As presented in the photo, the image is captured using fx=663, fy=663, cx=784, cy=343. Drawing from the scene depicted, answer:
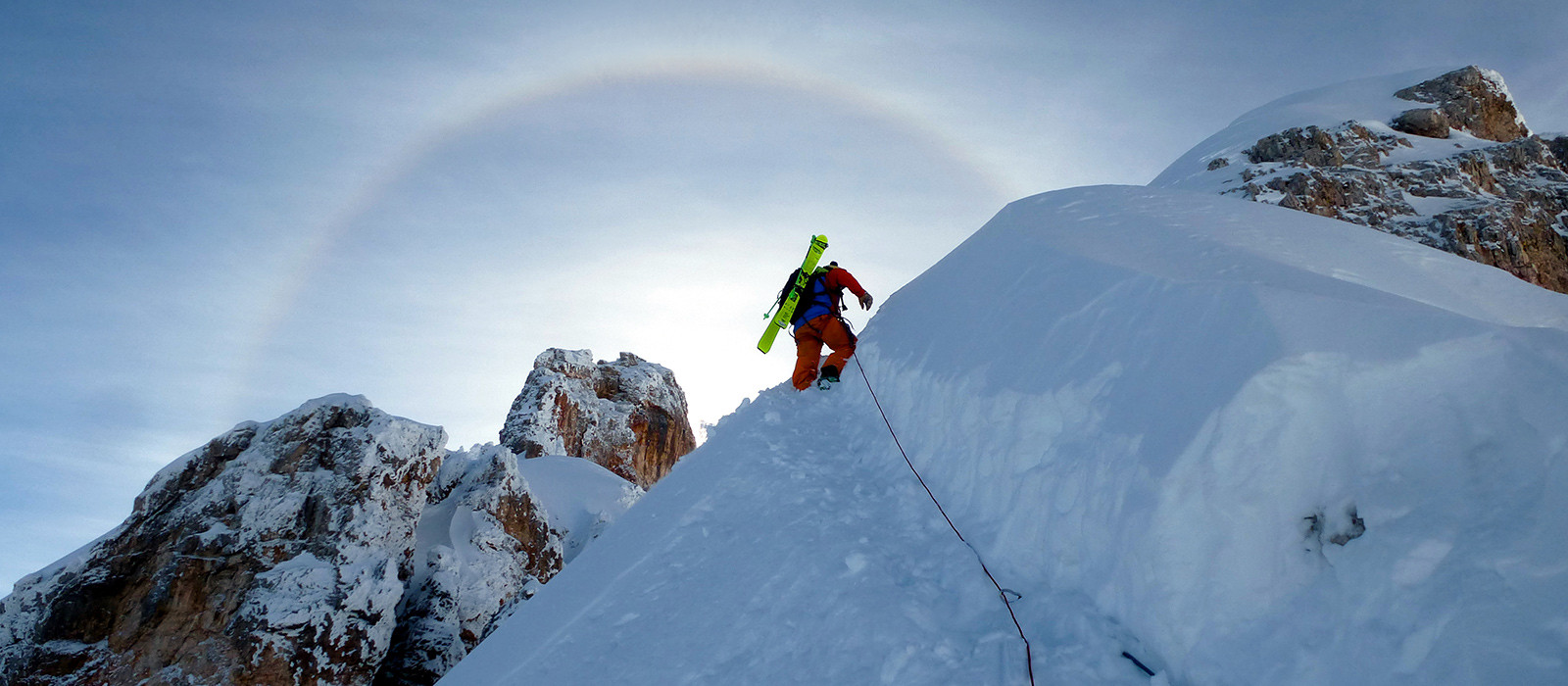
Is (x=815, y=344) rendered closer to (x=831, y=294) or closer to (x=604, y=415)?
(x=831, y=294)

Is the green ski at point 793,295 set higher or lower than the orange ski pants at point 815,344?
higher

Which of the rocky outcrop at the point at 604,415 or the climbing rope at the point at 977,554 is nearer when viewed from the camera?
the climbing rope at the point at 977,554

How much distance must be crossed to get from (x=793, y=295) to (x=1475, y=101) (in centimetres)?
3204

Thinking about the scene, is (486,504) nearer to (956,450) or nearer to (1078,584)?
(956,450)

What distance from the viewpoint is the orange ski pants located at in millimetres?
9383

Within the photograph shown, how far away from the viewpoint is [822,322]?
9664 millimetres

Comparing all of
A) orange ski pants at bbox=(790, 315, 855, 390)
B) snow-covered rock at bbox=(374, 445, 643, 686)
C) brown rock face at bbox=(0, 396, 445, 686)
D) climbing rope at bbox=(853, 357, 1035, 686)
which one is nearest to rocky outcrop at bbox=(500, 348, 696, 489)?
snow-covered rock at bbox=(374, 445, 643, 686)

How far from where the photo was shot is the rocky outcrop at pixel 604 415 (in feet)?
106

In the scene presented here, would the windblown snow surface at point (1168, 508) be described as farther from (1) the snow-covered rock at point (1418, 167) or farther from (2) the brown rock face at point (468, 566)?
(1) the snow-covered rock at point (1418, 167)

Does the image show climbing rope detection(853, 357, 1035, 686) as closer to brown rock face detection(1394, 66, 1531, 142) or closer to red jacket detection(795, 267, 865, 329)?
red jacket detection(795, 267, 865, 329)

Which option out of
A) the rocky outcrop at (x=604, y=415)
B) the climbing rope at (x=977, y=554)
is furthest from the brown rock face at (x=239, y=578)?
the rocky outcrop at (x=604, y=415)

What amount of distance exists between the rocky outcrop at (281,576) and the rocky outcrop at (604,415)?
14497mm

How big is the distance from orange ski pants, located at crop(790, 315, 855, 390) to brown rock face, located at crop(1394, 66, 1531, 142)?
29.5 meters

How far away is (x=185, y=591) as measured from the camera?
13.3 m
